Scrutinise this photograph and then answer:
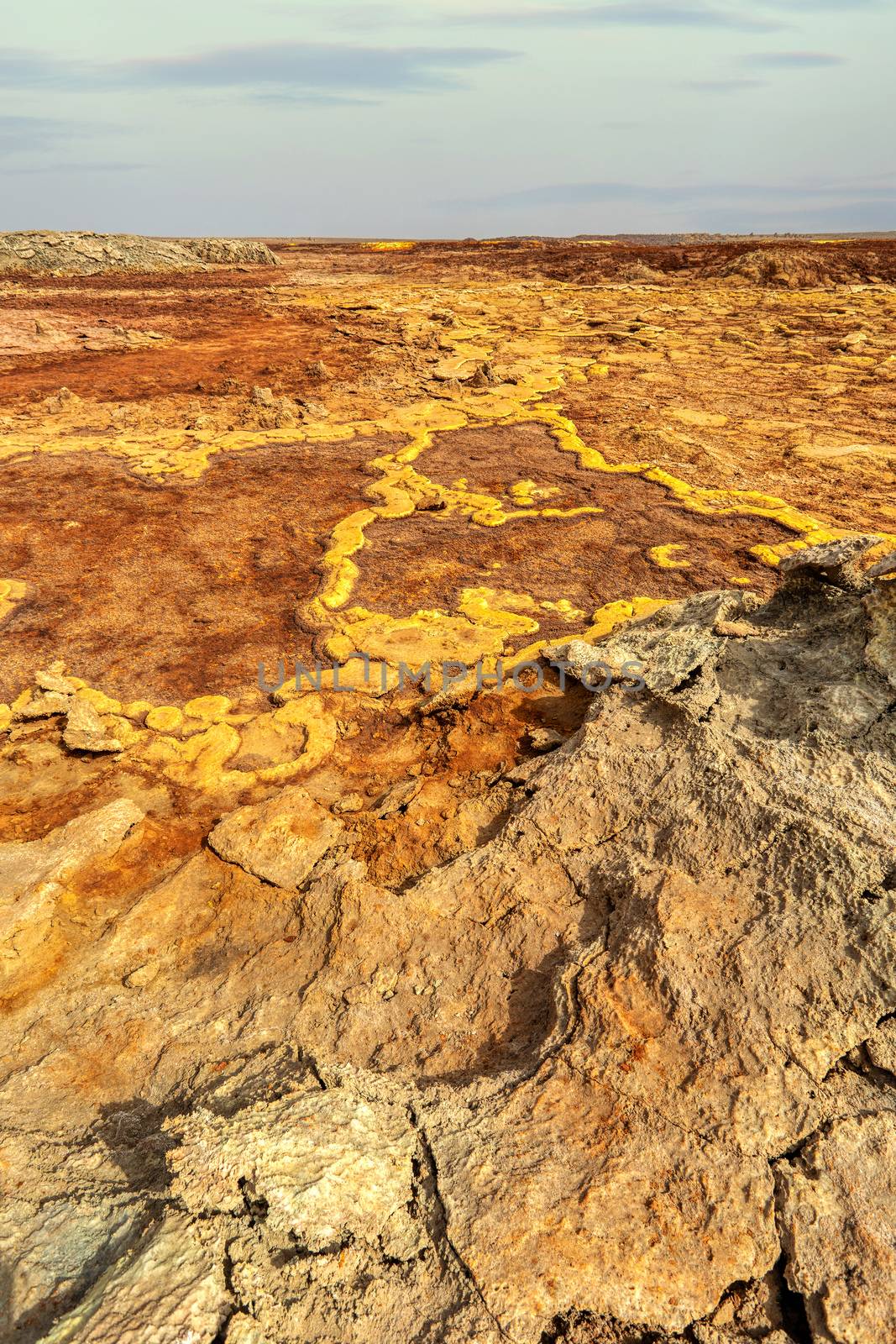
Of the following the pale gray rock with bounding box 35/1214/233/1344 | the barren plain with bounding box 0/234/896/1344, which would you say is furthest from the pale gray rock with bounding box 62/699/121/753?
the pale gray rock with bounding box 35/1214/233/1344

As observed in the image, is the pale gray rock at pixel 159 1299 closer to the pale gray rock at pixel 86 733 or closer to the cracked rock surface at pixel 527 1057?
the cracked rock surface at pixel 527 1057

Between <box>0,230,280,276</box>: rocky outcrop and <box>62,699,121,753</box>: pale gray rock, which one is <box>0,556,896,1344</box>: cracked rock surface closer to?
<box>62,699,121,753</box>: pale gray rock

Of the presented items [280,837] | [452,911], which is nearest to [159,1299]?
[452,911]

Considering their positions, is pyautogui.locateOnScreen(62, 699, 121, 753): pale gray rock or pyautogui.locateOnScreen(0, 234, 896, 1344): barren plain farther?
pyautogui.locateOnScreen(62, 699, 121, 753): pale gray rock

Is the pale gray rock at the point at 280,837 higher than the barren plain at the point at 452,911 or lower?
lower

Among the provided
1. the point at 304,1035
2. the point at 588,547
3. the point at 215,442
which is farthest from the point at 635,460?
the point at 304,1035

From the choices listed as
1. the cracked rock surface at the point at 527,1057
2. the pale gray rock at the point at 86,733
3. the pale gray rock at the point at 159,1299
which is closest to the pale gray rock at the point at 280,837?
the cracked rock surface at the point at 527,1057

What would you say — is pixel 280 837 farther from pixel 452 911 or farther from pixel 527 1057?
pixel 527 1057

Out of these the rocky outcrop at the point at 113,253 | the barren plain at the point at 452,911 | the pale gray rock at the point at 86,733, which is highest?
the rocky outcrop at the point at 113,253
